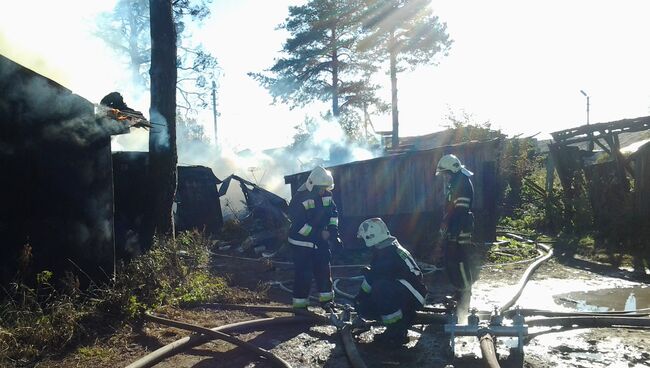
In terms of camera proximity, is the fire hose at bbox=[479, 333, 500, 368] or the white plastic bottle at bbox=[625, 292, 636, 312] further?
the white plastic bottle at bbox=[625, 292, 636, 312]

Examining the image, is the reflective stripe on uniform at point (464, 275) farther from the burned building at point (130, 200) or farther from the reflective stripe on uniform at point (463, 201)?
the burned building at point (130, 200)

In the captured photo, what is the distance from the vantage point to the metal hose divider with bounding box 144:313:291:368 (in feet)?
15.5

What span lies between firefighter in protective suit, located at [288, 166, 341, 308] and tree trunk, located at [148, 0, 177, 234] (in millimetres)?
3392

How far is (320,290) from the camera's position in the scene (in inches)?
267

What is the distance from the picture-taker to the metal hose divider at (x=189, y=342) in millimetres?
4645

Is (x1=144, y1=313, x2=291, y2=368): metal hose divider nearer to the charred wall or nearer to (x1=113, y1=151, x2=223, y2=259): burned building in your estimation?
(x1=113, y1=151, x2=223, y2=259): burned building

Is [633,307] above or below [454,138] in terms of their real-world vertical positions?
below

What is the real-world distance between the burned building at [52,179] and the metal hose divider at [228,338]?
140cm

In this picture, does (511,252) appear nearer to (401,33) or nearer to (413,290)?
(413,290)

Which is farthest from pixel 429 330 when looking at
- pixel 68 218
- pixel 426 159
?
pixel 426 159

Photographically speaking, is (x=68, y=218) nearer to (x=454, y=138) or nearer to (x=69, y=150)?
(x=69, y=150)

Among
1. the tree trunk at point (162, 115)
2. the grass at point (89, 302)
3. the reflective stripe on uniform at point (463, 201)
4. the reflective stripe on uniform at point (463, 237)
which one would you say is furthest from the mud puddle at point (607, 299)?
the tree trunk at point (162, 115)

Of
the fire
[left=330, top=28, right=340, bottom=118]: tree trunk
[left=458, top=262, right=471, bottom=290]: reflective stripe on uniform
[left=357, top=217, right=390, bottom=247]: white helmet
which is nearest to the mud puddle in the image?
[left=458, top=262, right=471, bottom=290]: reflective stripe on uniform

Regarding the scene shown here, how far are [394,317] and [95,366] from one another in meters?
2.95
